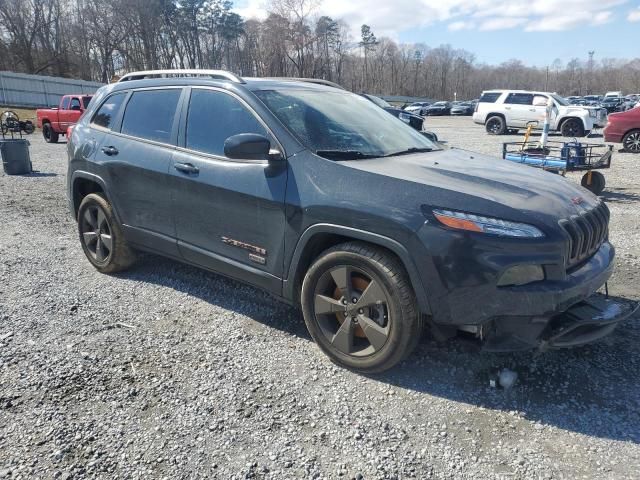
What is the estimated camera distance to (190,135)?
12.7 feet

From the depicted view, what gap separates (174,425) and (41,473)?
0.62m

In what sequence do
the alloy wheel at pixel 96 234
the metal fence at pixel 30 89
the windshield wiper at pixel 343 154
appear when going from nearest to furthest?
the windshield wiper at pixel 343 154 < the alloy wheel at pixel 96 234 < the metal fence at pixel 30 89

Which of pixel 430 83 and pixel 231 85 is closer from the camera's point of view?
pixel 231 85

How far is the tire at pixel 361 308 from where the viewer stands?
2850mm

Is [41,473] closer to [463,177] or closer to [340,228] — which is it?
[340,228]

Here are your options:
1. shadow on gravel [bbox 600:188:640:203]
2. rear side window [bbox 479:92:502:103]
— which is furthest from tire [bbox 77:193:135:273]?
rear side window [bbox 479:92:502:103]

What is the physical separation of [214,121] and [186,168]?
41cm

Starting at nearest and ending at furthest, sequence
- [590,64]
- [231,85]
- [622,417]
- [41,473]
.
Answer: [41,473] < [622,417] < [231,85] < [590,64]

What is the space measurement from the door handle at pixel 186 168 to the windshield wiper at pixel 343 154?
1.02 metres

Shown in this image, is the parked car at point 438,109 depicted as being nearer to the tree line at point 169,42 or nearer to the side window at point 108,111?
the tree line at point 169,42

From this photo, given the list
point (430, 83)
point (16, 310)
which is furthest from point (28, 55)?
point (430, 83)

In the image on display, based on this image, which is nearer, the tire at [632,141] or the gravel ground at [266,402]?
the gravel ground at [266,402]

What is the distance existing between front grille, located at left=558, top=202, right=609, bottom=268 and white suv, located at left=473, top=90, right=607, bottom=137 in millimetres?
18087

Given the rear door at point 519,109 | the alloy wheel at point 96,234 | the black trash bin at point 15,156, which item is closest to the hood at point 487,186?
the alloy wheel at point 96,234
